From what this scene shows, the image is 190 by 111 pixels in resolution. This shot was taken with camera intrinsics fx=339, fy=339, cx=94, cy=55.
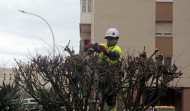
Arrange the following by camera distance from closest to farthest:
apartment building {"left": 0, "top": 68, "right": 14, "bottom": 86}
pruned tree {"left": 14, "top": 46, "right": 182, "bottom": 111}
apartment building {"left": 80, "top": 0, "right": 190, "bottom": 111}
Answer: pruned tree {"left": 14, "top": 46, "right": 182, "bottom": 111} → apartment building {"left": 0, "top": 68, "right": 14, "bottom": 86} → apartment building {"left": 80, "top": 0, "right": 190, "bottom": 111}

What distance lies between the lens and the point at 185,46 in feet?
62.8

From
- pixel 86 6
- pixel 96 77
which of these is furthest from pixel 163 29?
pixel 96 77

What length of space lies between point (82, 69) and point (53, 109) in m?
1.04

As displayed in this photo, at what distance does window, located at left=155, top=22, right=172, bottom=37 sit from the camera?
1914 centimetres

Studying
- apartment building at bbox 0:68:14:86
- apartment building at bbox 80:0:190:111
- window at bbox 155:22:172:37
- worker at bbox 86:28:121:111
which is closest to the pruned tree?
worker at bbox 86:28:121:111

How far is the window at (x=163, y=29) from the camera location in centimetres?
1914

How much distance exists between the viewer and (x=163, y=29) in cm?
1938

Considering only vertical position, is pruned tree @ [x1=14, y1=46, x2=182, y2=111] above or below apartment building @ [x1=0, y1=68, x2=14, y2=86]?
above

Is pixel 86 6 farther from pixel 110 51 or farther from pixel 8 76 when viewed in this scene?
pixel 110 51

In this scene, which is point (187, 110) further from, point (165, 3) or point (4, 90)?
point (4, 90)

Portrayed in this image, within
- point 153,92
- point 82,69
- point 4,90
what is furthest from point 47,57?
point 4,90

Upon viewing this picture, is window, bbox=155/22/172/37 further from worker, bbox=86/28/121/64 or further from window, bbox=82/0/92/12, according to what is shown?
worker, bbox=86/28/121/64

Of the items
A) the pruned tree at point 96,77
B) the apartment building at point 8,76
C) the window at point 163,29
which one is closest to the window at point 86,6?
the window at point 163,29

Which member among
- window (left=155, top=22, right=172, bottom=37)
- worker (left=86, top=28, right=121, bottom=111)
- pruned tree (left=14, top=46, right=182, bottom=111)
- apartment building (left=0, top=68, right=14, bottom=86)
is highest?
window (left=155, top=22, right=172, bottom=37)
